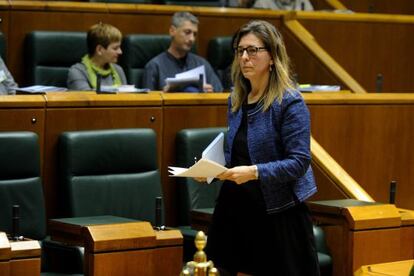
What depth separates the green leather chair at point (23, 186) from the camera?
2.38 m

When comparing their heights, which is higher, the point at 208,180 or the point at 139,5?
the point at 139,5

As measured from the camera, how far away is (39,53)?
3.39 m

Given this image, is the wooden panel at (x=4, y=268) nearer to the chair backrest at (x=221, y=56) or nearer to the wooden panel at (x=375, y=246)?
the wooden panel at (x=375, y=246)

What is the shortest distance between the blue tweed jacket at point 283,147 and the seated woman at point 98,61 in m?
1.29

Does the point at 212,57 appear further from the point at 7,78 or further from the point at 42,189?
the point at 42,189

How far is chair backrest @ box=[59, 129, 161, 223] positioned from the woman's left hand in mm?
632

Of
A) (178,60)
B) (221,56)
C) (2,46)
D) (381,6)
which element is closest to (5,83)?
(2,46)

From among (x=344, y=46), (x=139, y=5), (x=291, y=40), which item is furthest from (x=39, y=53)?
(x=344, y=46)

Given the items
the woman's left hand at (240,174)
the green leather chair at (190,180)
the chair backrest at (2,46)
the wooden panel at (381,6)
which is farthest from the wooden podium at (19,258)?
the wooden panel at (381,6)

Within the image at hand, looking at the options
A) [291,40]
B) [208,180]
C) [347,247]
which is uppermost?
[291,40]

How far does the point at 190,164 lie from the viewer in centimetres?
268

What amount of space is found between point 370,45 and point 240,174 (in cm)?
221

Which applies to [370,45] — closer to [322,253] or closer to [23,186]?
[322,253]

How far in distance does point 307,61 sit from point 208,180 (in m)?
1.82
